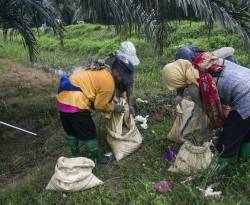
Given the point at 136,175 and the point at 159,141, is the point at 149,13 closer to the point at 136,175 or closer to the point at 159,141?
the point at 159,141

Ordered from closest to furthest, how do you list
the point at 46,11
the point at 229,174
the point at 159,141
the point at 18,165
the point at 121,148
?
the point at 229,174 → the point at 121,148 → the point at 159,141 → the point at 18,165 → the point at 46,11

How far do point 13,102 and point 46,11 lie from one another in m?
2.58

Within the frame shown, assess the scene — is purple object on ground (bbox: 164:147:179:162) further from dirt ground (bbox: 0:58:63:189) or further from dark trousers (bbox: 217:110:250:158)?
dirt ground (bbox: 0:58:63:189)

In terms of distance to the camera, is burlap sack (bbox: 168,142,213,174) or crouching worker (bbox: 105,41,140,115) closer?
burlap sack (bbox: 168,142,213,174)

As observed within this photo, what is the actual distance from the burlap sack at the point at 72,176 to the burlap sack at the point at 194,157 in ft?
2.88

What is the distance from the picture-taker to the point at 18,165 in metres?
5.85

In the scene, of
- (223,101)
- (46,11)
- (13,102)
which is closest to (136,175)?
(223,101)

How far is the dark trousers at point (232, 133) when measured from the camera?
400 centimetres

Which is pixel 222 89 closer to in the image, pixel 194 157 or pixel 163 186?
pixel 194 157

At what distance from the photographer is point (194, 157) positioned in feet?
14.4

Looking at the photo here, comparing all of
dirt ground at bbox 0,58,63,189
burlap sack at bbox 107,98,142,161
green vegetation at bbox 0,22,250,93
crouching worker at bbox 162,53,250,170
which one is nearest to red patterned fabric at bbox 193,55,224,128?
crouching worker at bbox 162,53,250,170

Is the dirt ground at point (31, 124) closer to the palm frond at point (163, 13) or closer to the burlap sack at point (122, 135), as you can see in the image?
the burlap sack at point (122, 135)

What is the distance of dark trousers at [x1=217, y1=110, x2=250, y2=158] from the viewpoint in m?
4.00

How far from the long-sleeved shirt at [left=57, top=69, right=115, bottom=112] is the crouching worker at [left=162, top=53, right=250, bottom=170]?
0.67 meters
